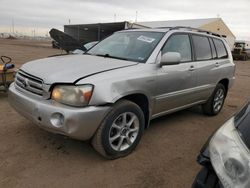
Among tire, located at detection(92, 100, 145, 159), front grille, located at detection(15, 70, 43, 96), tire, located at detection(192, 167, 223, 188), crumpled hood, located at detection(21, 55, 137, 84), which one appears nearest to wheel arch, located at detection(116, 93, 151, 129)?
tire, located at detection(92, 100, 145, 159)

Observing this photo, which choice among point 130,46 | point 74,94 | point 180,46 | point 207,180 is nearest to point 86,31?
point 180,46

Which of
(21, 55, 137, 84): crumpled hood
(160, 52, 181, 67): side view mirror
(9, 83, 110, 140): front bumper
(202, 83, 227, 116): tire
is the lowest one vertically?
(202, 83, 227, 116): tire

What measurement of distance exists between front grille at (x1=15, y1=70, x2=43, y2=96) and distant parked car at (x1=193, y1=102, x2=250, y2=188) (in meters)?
2.15

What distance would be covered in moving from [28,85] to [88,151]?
1201 mm

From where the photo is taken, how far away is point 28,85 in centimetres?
339

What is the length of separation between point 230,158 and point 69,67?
7.96ft

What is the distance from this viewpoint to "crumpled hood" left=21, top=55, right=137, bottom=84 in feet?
10.2

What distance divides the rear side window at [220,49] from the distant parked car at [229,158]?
400 centimetres

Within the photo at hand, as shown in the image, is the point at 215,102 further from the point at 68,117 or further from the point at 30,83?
the point at 30,83

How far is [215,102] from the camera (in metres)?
5.73

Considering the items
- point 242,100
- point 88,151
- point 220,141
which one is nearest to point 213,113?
point 242,100

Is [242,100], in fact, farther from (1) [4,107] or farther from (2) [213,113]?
(1) [4,107]

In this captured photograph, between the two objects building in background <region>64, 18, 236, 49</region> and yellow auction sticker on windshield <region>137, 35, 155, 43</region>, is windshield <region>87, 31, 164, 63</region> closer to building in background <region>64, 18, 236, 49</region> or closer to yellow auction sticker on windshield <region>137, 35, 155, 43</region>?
yellow auction sticker on windshield <region>137, 35, 155, 43</region>

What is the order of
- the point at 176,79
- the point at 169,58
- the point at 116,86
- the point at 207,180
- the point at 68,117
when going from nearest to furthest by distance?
1. the point at 207,180
2. the point at 68,117
3. the point at 116,86
4. the point at 169,58
5. the point at 176,79
